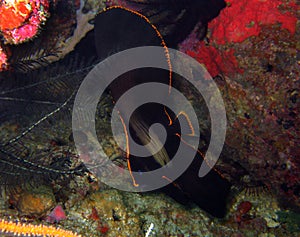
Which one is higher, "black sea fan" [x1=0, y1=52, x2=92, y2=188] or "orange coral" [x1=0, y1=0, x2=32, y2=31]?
"orange coral" [x1=0, y1=0, x2=32, y2=31]

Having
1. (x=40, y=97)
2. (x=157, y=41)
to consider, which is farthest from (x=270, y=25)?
(x=40, y=97)

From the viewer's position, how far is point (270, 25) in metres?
2.65

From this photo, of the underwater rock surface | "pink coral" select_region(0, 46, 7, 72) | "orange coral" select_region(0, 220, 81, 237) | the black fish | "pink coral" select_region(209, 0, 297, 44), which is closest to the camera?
"orange coral" select_region(0, 220, 81, 237)

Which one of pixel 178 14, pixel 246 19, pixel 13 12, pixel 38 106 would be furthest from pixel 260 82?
pixel 13 12

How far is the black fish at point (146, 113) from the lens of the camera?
3303 mm

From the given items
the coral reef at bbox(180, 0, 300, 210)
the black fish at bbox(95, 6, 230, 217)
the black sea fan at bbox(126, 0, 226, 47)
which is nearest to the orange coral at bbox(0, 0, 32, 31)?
the black fish at bbox(95, 6, 230, 217)

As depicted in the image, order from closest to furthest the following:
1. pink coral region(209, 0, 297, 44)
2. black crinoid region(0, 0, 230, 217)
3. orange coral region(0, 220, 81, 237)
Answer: orange coral region(0, 220, 81, 237)
pink coral region(209, 0, 297, 44)
black crinoid region(0, 0, 230, 217)

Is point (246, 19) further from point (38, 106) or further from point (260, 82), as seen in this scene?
point (38, 106)

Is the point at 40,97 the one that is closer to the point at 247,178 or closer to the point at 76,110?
the point at 76,110

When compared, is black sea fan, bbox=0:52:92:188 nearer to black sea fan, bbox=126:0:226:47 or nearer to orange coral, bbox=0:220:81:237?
orange coral, bbox=0:220:81:237

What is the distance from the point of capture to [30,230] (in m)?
2.43

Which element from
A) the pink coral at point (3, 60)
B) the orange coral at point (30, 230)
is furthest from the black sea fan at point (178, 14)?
the orange coral at point (30, 230)

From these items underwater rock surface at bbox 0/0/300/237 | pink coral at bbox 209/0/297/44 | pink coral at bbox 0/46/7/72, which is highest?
pink coral at bbox 0/46/7/72

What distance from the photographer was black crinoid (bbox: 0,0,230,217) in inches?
124
